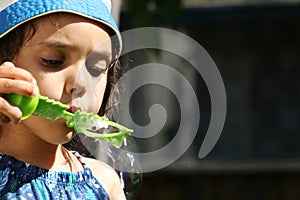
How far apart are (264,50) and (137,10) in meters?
3.83

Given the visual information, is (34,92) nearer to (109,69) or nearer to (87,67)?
(87,67)

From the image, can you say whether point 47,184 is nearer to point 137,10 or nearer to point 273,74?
point 137,10

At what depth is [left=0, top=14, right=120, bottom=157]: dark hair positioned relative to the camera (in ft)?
5.68

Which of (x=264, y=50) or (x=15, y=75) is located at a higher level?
(x=15, y=75)

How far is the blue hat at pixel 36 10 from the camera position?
5.67 feet

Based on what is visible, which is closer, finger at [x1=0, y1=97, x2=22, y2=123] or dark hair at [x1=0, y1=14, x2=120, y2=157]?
finger at [x1=0, y1=97, x2=22, y2=123]

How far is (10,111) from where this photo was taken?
5.08ft

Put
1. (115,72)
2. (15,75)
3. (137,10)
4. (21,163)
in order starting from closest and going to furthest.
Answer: (15,75) < (21,163) < (115,72) < (137,10)

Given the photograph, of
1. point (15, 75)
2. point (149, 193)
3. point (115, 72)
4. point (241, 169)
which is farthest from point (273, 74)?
point (15, 75)

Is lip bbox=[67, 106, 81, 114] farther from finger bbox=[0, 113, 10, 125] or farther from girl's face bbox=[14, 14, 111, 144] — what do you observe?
finger bbox=[0, 113, 10, 125]

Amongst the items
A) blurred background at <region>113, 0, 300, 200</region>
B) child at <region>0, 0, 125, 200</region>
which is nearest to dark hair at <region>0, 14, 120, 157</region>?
child at <region>0, 0, 125, 200</region>

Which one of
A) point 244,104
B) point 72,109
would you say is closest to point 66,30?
point 72,109

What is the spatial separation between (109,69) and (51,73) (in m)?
0.28

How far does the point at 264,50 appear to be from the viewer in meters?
6.91
